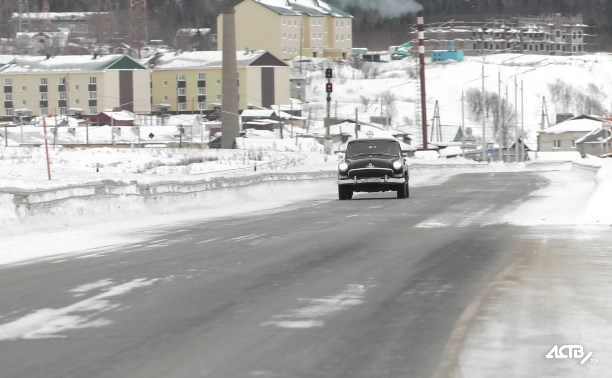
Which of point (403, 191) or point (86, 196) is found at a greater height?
point (86, 196)

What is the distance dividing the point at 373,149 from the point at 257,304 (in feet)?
83.3

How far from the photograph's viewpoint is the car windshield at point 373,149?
120ft

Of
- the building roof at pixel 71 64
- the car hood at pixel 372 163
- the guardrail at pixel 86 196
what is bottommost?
the guardrail at pixel 86 196

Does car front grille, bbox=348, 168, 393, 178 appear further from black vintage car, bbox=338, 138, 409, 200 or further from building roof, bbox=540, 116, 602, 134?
building roof, bbox=540, 116, 602, 134

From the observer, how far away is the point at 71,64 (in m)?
172

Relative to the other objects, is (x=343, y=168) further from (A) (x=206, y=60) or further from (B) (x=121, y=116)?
(A) (x=206, y=60)

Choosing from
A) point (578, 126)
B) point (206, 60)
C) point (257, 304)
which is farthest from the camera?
point (206, 60)

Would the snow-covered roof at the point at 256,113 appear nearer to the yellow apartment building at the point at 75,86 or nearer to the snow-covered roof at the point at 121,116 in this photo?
the snow-covered roof at the point at 121,116

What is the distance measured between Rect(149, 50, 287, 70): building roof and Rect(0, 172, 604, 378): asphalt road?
148 metres

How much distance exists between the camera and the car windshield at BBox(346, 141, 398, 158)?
36625mm

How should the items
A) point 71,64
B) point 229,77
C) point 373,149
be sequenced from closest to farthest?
point 373,149
point 229,77
point 71,64

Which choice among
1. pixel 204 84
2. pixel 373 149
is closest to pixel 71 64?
pixel 204 84

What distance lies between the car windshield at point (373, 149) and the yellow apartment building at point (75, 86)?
427 feet

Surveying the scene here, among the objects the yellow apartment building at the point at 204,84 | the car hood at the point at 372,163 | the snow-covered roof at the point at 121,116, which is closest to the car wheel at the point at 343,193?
the car hood at the point at 372,163
